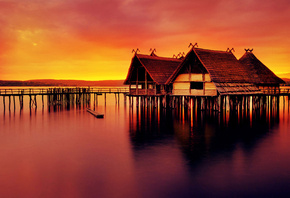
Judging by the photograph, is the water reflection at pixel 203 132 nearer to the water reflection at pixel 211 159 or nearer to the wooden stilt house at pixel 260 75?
the water reflection at pixel 211 159

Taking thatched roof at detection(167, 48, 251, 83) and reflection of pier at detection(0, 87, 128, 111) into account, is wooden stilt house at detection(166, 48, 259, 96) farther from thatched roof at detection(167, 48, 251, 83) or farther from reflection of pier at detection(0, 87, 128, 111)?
reflection of pier at detection(0, 87, 128, 111)

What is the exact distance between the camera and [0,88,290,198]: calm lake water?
11383 millimetres

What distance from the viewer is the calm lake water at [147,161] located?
11.4 meters

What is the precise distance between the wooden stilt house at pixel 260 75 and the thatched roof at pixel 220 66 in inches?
81.6

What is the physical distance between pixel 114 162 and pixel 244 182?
623cm

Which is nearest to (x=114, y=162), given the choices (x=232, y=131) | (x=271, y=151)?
(x=271, y=151)

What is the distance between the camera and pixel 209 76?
110 feet

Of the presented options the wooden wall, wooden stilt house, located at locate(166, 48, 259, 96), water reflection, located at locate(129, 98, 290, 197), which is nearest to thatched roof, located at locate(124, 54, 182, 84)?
wooden stilt house, located at locate(166, 48, 259, 96)

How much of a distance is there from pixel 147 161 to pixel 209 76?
20.3 meters

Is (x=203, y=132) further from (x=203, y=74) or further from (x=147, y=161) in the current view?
(x=203, y=74)

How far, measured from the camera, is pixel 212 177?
1255 centimetres

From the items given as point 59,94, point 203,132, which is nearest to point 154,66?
point 203,132

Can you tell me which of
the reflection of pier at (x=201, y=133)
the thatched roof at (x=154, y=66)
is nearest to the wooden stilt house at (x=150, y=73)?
the thatched roof at (x=154, y=66)

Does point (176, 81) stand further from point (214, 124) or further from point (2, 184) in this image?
point (2, 184)
